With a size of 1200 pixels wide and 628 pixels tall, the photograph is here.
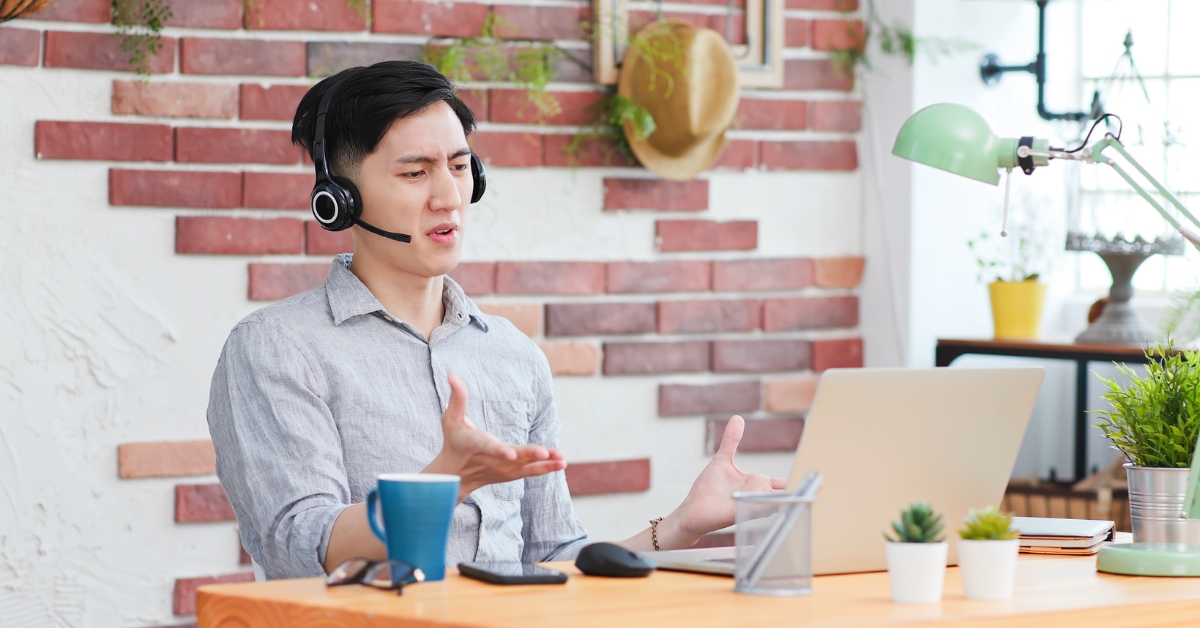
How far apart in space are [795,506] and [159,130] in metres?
1.58

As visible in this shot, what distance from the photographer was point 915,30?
2885mm

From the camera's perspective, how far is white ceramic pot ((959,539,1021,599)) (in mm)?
1202

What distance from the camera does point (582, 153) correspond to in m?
2.70

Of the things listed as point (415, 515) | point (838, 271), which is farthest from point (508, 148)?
point (415, 515)

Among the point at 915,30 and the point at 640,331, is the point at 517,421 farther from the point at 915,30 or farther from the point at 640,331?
the point at 915,30

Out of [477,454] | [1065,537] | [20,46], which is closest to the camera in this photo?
[477,454]

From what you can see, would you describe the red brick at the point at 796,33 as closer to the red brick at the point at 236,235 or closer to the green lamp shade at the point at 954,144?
the red brick at the point at 236,235

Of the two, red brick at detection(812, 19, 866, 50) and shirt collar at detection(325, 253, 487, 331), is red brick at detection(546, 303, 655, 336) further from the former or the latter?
shirt collar at detection(325, 253, 487, 331)

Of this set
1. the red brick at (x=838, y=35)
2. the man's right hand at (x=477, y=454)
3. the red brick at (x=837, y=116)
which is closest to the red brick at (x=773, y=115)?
the red brick at (x=837, y=116)

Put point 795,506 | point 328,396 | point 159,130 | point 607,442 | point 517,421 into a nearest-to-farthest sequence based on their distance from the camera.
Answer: point 795,506 → point 328,396 → point 517,421 → point 159,130 → point 607,442

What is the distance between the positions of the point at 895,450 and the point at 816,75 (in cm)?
175

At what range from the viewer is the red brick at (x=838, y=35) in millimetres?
2918

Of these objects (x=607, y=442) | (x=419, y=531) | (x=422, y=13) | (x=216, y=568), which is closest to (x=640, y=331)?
(x=607, y=442)

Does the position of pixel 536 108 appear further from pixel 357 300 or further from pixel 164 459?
pixel 357 300
